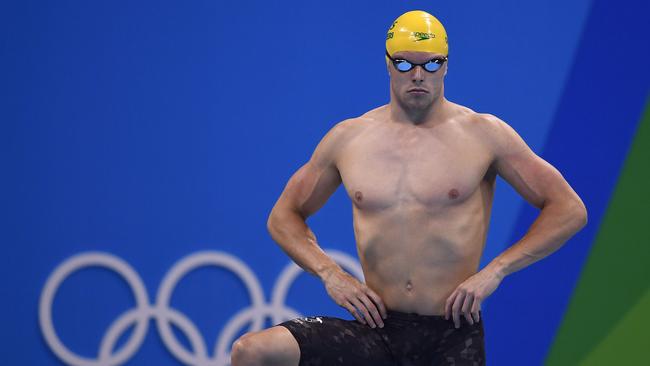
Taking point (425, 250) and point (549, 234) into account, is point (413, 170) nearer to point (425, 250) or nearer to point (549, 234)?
point (425, 250)

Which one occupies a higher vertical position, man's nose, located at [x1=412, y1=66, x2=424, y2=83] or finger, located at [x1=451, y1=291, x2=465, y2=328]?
man's nose, located at [x1=412, y1=66, x2=424, y2=83]

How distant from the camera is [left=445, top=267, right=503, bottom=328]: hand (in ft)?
14.2

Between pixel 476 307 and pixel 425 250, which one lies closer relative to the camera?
pixel 476 307

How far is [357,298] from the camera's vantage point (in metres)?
4.51

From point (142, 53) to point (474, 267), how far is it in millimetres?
3137

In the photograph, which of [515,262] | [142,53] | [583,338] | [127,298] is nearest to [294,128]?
[142,53]

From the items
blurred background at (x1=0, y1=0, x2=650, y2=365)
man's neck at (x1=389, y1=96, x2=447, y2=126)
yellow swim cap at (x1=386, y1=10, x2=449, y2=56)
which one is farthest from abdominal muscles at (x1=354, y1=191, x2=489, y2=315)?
blurred background at (x1=0, y1=0, x2=650, y2=365)

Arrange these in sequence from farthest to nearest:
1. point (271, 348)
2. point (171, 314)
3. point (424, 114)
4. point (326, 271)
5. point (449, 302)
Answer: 1. point (171, 314)
2. point (424, 114)
3. point (326, 271)
4. point (449, 302)
5. point (271, 348)

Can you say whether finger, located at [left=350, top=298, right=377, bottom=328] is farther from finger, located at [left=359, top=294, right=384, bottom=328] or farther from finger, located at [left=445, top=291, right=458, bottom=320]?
finger, located at [left=445, top=291, right=458, bottom=320]

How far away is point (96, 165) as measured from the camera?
696 cm

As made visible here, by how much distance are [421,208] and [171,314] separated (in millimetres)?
2827

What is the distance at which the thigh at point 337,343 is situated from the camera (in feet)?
14.3

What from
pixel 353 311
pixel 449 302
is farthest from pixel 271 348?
pixel 449 302

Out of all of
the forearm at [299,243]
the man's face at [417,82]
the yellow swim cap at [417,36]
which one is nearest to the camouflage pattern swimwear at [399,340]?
the forearm at [299,243]
